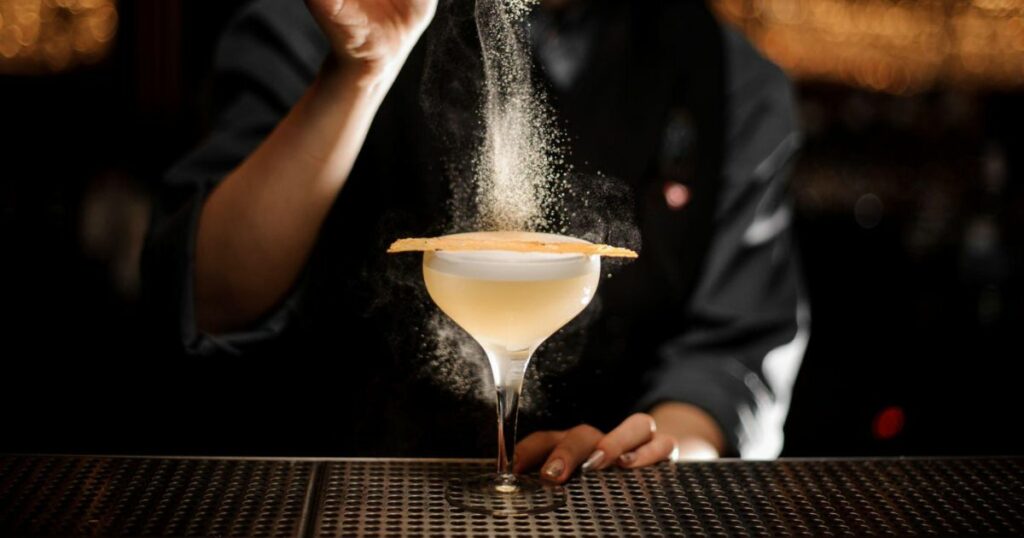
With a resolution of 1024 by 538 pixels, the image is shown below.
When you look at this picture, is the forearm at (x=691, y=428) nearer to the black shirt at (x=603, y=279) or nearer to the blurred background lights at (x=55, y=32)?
the black shirt at (x=603, y=279)

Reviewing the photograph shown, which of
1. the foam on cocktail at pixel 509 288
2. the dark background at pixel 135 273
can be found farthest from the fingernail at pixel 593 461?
the dark background at pixel 135 273

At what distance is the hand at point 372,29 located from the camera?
1.45m

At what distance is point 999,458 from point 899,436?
1.72m

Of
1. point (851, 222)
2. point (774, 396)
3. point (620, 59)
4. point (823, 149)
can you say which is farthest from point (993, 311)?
point (620, 59)

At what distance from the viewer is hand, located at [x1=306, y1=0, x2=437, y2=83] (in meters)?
1.45

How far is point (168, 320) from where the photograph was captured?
1.84 m

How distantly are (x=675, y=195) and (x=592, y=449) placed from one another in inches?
34.3

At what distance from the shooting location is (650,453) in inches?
53.5

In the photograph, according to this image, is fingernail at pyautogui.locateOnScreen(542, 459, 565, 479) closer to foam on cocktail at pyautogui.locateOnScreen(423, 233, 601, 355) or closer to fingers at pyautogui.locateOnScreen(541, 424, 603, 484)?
fingers at pyautogui.locateOnScreen(541, 424, 603, 484)

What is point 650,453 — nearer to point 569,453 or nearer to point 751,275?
Answer: point 569,453

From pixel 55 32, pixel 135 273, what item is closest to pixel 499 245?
pixel 135 273

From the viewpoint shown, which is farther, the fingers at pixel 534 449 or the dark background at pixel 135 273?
the dark background at pixel 135 273

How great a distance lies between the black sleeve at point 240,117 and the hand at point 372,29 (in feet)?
1.06

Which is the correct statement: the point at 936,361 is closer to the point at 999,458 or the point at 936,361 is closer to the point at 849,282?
the point at 849,282
